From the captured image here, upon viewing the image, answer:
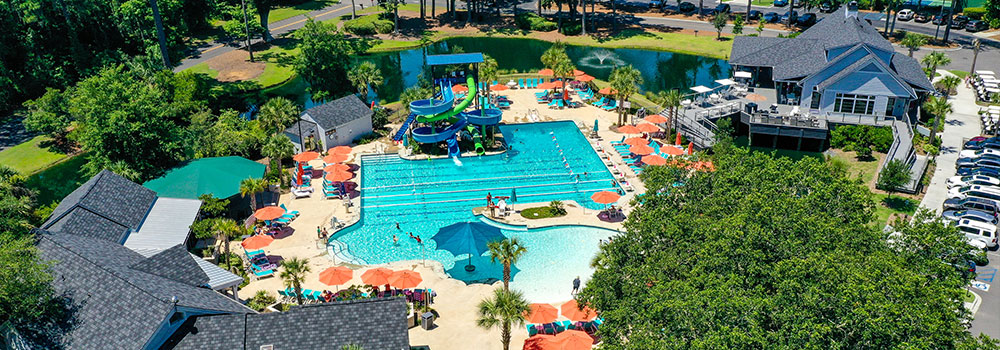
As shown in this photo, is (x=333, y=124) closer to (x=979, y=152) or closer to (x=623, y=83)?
(x=623, y=83)

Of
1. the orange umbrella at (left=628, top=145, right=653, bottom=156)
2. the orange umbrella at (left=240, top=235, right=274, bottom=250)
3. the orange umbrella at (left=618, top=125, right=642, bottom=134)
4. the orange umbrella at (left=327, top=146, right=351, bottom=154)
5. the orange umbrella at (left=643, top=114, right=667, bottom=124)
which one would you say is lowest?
the orange umbrella at (left=240, top=235, right=274, bottom=250)

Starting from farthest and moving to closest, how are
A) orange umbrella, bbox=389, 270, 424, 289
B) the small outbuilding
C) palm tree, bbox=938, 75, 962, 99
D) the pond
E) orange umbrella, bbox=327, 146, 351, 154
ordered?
the pond, palm tree, bbox=938, 75, 962, 99, the small outbuilding, orange umbrella, bbox=327, 146, 351, 154, orange umbrella, bbox=389, 270, 424, 289

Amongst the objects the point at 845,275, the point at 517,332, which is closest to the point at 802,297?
the point at 845,275

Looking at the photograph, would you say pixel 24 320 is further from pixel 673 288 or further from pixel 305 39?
pixel 305 39

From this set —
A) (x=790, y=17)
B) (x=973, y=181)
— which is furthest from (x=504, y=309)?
(x=790, y=17)

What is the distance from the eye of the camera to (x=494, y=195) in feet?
183

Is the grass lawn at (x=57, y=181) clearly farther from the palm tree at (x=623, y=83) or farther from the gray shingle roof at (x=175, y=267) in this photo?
the palm tree at (x=623, y=83)

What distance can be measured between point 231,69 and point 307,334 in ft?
212

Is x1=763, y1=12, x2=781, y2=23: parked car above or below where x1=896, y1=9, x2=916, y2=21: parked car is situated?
below

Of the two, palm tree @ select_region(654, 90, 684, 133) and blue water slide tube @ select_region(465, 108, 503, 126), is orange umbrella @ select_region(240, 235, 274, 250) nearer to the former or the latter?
blue water slide tube @ select_region(465, 108, 503, 126)

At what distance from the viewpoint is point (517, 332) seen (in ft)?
126

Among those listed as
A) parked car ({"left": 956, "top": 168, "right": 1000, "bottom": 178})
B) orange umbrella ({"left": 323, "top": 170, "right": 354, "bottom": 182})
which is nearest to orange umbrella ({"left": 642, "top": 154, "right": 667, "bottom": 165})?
parked car ({"left": 956, "top": 168, "right": 1000, "bottom": 178})

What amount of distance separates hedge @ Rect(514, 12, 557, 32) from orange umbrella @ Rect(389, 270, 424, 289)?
71964 mm

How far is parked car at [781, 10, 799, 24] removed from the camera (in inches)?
3972
